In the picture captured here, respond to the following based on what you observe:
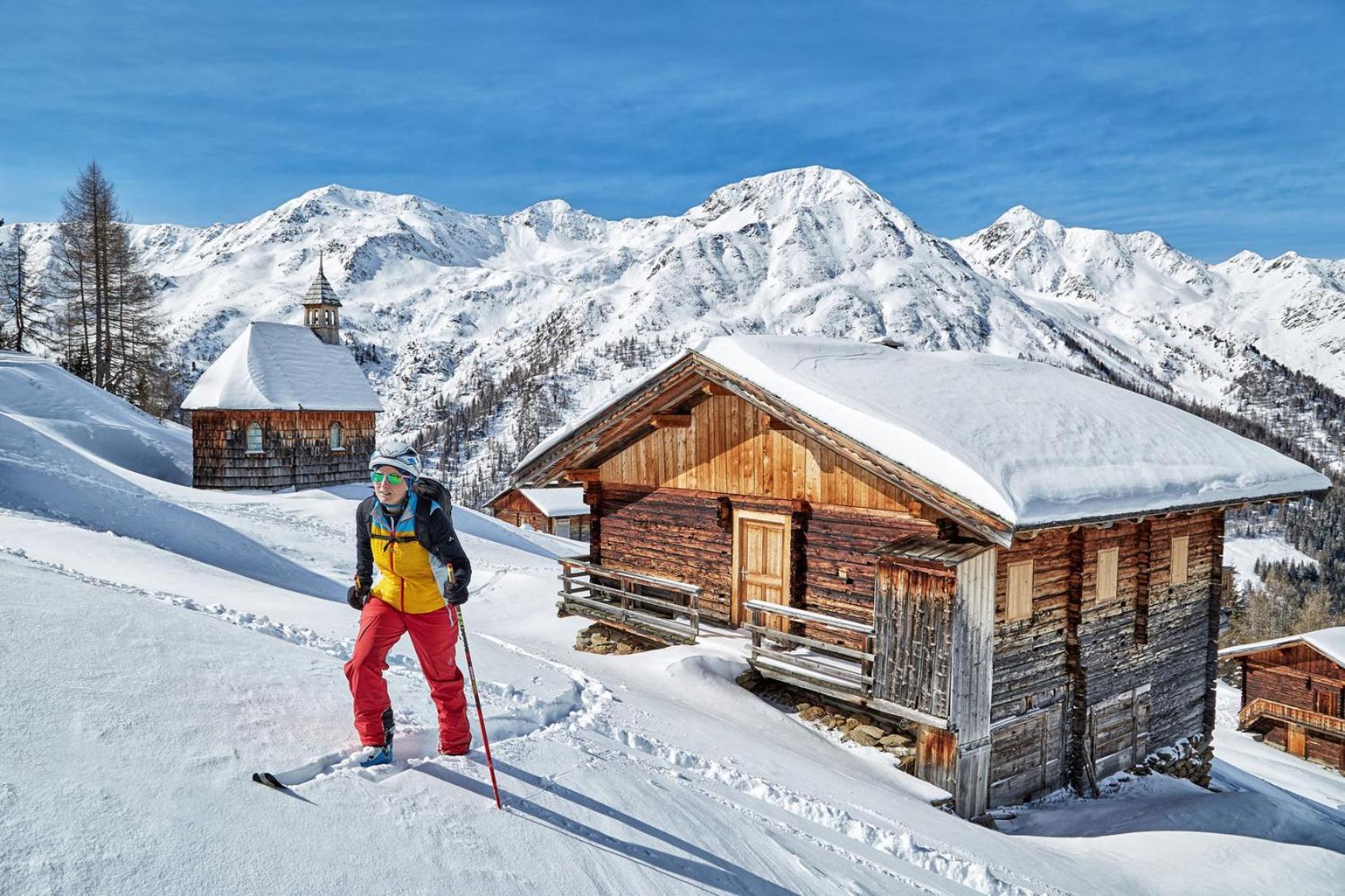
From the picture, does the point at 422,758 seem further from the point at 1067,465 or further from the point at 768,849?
the point at 1067,465

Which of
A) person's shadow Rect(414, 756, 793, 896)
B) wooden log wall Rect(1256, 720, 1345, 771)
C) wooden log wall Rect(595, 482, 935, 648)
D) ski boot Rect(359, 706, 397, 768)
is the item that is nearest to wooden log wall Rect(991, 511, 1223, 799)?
wooden log wall Rect(595, 482, 935, 648)

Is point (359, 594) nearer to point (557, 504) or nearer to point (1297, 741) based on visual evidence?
point (1297, 741)

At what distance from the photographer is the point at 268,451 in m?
32.6

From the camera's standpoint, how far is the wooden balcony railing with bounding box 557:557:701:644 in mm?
13688

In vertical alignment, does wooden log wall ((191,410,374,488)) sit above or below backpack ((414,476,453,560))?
below

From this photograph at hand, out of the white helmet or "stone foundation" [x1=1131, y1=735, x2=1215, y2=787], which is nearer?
the white helmet

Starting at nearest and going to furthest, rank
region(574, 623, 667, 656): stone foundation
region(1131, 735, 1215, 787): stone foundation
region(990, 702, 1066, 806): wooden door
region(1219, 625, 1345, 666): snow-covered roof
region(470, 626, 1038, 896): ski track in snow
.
A: region(470, 626, 1038, 896): ski track in snow, region(990, 702, 1066, 806): wooden door, region(1131, 735, 1215, 787): stone foundation, region(574, 623, 667, 656): stone foundation, region(1219, 625, 1345, 666): snow-covered roof

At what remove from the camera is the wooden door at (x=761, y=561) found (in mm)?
13297

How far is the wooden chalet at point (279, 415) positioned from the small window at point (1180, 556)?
99.2 ft

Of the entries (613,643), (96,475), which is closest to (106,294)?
(96,475)

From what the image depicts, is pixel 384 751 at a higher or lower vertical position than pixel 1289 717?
higher

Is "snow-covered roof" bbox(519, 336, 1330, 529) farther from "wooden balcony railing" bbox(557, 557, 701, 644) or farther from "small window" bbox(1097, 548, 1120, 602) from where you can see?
"wooden balcony railing" bbox(557, 557, 701, 644)

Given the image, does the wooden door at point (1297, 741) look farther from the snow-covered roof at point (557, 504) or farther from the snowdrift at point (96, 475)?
the snowdrift at point (96, 475)

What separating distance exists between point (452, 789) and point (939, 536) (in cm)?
770
